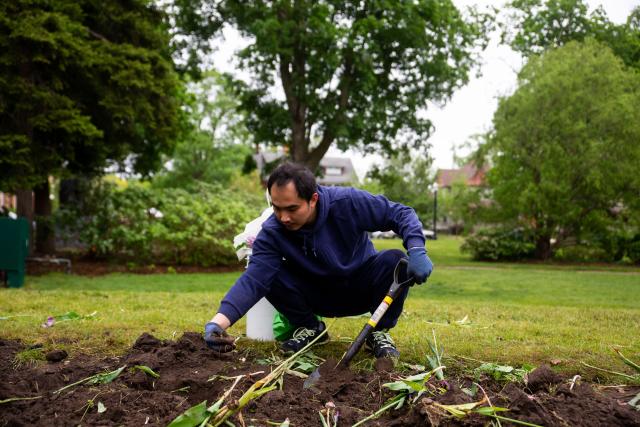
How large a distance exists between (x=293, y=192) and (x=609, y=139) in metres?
15.8

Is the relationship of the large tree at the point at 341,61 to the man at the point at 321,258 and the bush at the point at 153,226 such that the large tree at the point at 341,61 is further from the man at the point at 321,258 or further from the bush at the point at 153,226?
→ the man at the point at 321,258

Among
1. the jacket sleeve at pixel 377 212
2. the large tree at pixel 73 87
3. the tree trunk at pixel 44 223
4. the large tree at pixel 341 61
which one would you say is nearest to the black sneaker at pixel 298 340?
the jacket sleeve at pixel 377 212

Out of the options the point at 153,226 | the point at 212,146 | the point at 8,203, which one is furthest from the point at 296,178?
the point at 212,146

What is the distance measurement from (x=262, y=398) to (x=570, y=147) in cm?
1640

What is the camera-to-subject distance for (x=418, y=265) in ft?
10.6

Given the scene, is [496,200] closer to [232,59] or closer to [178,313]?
[232,59]

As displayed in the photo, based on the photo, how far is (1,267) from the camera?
27.1 ft

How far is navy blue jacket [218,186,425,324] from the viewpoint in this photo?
3455mm

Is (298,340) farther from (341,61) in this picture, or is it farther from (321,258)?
(341,61)

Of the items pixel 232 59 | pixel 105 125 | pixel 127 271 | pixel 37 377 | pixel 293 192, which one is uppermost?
pixel 232 59

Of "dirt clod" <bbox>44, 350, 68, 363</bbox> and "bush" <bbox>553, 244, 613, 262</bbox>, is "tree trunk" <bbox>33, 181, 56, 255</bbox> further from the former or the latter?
"bush" <bbox>553, 244, 613, 262</bbox>

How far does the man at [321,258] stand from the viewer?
10.7 ft

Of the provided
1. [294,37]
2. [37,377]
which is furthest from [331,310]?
[294,37]

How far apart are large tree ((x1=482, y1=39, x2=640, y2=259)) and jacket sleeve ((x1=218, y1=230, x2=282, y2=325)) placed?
570 inches
